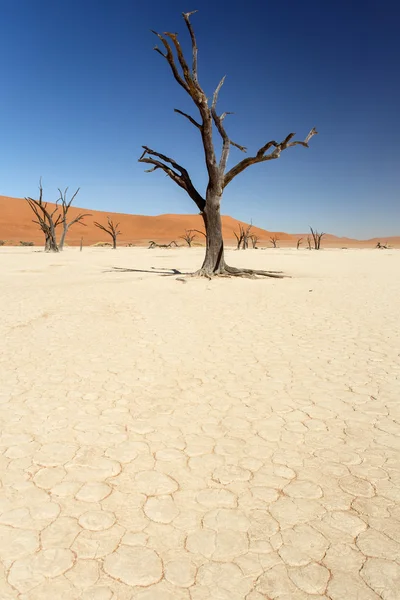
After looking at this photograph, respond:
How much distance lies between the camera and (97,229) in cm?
7662

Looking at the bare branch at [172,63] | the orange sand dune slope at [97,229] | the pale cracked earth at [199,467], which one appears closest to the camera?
the pale cracked earth at [199,467]

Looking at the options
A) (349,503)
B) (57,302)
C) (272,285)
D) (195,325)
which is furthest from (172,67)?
(349,503)

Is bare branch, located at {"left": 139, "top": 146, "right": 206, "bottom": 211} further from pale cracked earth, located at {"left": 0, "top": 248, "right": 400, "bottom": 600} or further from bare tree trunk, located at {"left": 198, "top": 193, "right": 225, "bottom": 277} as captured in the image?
pale cracked earth, located at {"left": 0, "top": 248, "right": 400, "bottom": 600}

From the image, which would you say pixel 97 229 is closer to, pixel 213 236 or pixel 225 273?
pixel 225 273

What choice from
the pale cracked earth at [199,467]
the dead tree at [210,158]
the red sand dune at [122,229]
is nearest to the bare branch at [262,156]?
the dead tree at [210,158]

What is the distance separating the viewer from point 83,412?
3121mm

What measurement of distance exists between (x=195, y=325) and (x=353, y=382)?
297 centimetres

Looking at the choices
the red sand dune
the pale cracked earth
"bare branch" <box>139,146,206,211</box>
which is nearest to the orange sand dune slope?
the red sand dune

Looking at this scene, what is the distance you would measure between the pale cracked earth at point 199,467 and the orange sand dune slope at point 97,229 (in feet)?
187

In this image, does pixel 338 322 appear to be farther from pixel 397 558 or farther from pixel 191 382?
pixel 397 558

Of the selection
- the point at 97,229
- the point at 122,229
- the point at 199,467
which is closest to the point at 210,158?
the point at 199,467

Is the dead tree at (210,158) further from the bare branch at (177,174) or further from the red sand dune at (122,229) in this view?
the red sand dune at (122,229)

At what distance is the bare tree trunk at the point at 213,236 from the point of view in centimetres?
1140

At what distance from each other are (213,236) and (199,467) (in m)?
9.69
